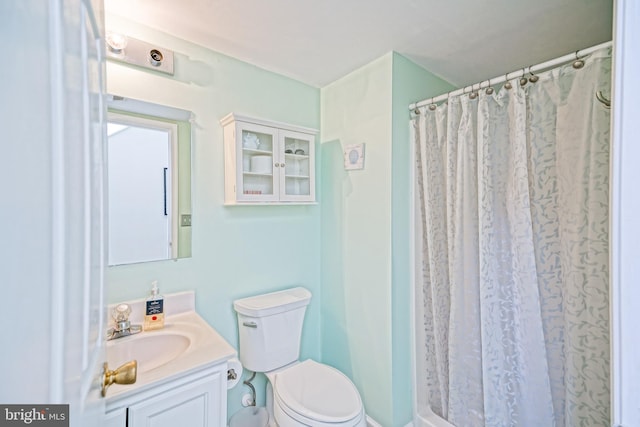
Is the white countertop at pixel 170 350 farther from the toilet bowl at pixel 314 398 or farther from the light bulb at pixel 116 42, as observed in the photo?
the light bulb at pixel 116 42

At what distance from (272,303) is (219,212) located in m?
0.60

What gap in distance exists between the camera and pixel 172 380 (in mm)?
945

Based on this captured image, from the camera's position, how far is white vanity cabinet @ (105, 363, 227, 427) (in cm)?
87

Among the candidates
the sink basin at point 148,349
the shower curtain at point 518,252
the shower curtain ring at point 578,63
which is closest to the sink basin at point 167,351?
the sink basin at point 148,349

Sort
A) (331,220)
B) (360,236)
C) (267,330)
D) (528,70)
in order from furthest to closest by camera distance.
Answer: (331,220) < (360,236) < (267,330) < (528,70)

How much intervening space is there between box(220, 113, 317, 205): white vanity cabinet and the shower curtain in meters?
0.69

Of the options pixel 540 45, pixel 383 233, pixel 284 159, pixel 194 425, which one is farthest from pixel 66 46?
pixel 540 45

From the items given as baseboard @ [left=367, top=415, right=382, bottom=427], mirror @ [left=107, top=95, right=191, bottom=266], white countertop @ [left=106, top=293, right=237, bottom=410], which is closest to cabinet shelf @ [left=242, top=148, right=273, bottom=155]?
mirror @ [left=107, top=95, right=191, bottom=266]

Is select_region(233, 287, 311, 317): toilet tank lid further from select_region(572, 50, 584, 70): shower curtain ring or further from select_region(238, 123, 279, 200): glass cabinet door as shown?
select_region(572, 50, 584, 70): shower curtain ring

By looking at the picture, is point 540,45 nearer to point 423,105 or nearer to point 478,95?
point 478,95

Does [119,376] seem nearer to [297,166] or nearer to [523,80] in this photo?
[297,166]

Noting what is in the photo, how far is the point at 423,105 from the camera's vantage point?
1.57m

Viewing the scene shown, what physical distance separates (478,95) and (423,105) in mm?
294

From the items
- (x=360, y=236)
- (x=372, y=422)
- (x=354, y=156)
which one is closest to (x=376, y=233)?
(x=360, y=236)
